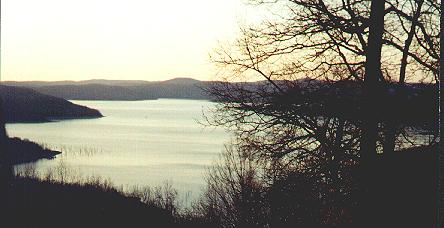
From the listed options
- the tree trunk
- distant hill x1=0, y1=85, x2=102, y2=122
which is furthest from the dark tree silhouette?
distant hill x1=0, y1=85, x2=102, y2=122

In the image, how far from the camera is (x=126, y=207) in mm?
40000

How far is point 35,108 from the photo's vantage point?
159125 mm

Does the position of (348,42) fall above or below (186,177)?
above

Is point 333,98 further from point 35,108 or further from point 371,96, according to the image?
point 35,108

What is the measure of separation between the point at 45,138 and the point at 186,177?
53.4 m

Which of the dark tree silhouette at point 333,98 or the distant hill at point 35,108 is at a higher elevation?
the dark tree silhouette at point 333,98

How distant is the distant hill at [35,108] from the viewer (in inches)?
5907

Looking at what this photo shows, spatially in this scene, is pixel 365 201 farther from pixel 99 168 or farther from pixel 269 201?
pixel 99 168

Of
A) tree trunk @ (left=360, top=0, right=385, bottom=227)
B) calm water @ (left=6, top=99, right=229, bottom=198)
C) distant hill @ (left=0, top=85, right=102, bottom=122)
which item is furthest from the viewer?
distant hill @ (left=0, top=85, right=102, bottom=122)

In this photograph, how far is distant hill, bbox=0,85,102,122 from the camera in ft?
492

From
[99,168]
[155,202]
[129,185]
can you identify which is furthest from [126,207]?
[99,168]

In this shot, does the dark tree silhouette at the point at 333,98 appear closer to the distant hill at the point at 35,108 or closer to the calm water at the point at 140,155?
the calm water at the point at 140,155

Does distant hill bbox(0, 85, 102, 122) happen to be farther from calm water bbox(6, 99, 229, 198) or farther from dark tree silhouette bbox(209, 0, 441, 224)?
dark tree silhouette bbox(209, 0, 441, 224)

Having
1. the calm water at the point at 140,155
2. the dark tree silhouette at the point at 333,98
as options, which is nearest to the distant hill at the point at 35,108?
the calm water at the point at 140,155
